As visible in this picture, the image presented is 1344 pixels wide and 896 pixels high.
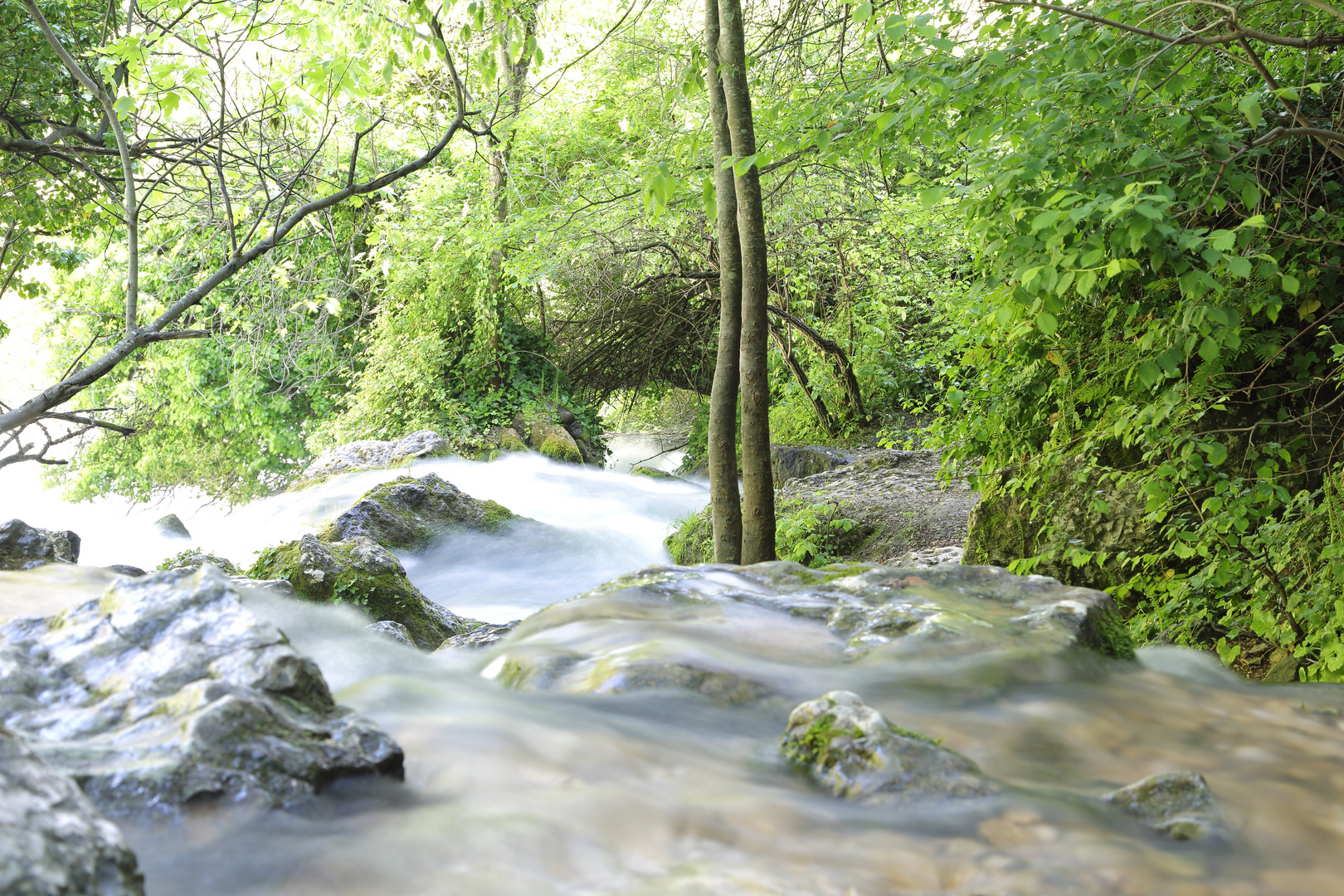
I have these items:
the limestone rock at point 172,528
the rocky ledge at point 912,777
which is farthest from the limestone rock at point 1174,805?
the limestone rock at point 172,528

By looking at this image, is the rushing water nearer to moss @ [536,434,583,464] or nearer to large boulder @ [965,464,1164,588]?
large boulder @ [965,464,1164,588]

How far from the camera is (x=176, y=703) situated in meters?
1.87

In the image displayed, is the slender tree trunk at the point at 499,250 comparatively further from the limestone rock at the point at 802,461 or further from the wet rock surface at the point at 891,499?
the wet rock surface at the point at 891,499

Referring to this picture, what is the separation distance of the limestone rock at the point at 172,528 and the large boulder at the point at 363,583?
7.76 metres

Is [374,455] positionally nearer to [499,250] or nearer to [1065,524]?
[499,250]

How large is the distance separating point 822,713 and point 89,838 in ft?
5.32

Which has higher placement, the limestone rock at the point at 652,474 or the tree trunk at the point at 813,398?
the tree trunk at the point at 813,398

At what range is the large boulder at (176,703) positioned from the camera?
167 cm

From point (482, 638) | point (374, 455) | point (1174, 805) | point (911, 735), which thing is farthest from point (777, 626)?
point (374, 455)

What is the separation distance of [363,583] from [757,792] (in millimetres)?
5209

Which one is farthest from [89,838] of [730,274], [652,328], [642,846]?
[652,328]

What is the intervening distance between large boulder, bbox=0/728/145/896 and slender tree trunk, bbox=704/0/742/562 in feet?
17.8

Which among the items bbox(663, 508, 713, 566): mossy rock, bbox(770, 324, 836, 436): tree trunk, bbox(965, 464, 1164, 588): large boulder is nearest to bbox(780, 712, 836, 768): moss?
bbox(965, 464, 1164, 588): large boulder

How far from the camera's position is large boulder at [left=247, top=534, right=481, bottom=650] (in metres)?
6.58
